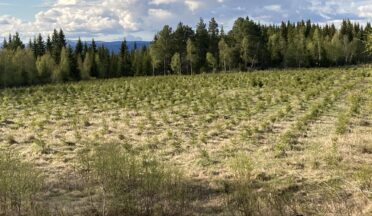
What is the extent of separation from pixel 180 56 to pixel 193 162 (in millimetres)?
64222

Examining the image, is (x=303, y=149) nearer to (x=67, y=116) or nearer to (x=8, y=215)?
(x=8, y=215)

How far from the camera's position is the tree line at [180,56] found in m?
67.3

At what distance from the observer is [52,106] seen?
1077 inches

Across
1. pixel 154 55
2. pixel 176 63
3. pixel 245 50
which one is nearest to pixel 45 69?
pixel 154 55

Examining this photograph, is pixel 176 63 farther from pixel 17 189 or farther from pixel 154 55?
pixel 17 189

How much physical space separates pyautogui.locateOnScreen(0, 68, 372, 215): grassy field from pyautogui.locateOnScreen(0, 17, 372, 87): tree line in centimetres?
4747

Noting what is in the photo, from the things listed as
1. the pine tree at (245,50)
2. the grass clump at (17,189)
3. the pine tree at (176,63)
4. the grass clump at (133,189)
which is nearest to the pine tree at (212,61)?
the pine tree at (245,50)

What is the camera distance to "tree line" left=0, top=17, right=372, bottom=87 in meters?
67.3

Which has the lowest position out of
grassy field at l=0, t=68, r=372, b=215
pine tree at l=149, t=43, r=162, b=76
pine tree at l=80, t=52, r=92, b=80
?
grassy field at l=0, t=68, r=372, b=215

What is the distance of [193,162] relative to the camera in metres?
11.8

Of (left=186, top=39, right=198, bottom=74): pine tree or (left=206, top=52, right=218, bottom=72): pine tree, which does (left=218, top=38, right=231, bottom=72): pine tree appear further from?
(left=186, top=39, right=198, bottom=74): pine tree

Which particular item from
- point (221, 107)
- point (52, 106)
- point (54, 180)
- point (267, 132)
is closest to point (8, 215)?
point (54, 180)

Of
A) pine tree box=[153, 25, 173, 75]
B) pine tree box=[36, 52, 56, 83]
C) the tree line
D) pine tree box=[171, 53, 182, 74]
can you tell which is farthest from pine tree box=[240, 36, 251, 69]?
pine tree box=[36, 52, 56, 83]

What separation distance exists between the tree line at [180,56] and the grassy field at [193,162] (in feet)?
156
